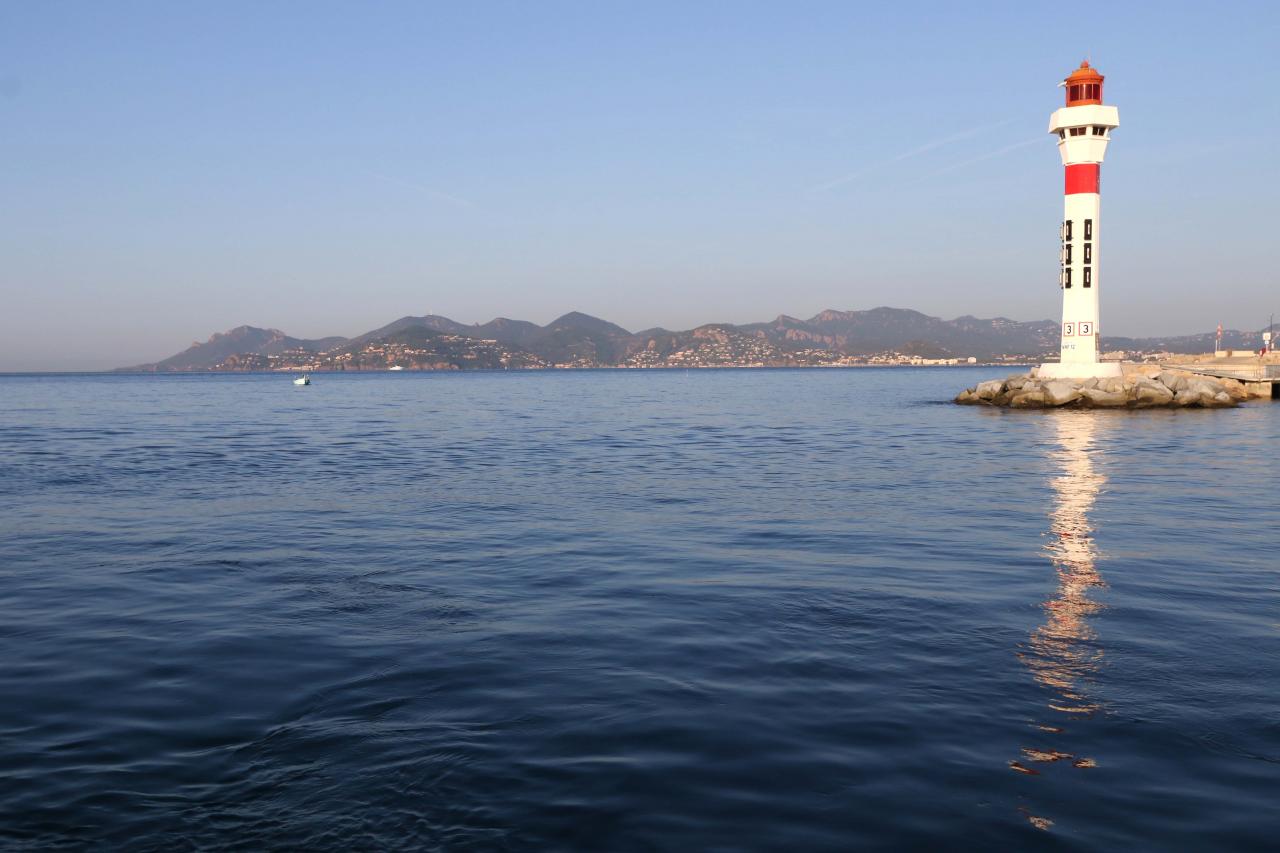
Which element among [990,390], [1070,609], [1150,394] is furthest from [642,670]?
[990,390]

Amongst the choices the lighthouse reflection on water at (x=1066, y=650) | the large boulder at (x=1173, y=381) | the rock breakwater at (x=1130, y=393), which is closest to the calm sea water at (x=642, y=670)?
the lighthouse reflection on water at (x=1066, y=650)

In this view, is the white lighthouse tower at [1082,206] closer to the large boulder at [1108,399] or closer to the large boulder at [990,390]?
the large boulder at [1108,399]

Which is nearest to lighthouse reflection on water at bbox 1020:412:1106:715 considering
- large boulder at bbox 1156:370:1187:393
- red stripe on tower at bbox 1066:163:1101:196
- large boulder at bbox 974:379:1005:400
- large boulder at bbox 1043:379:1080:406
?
large boulder at bbox 1043:379:1080:406

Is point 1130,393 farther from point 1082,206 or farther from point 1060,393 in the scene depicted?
point 1082,206

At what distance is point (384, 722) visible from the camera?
7305 millimetres

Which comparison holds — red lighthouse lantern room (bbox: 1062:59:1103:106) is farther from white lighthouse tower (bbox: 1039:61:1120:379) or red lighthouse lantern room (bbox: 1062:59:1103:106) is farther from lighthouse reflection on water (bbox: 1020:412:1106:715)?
lighthouse reflection on water (bbox: 1020:412:1106:715)

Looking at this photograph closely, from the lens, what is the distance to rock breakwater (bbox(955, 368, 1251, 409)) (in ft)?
184

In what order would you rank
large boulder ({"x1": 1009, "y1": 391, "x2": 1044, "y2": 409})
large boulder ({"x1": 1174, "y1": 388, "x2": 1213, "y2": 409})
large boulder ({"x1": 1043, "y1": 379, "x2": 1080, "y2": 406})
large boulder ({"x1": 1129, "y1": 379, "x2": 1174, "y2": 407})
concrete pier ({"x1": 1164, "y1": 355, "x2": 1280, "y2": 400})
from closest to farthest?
large boulder ({"x1": 1174, "y1": 388, "x2": 1213, "y2": 409}), large boulder ({"x1": 1129, "y1": 379, "x2": 1174, "y2": 407}), large boulder ({"x1": 1043, "y1": 379, "x2": 1080, "y2": 406}), large boulder ({"x1": 1009, "y1": 391, "x2": 1044, "y2": 409}), concrete pier ({"x1": 1164, "y1": 355, "x2": 1280, "y2": 400})

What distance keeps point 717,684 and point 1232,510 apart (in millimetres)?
16075

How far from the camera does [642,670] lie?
8.80 metres

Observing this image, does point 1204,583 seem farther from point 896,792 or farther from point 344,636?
point 344,636

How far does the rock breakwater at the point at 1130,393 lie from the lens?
184 ft

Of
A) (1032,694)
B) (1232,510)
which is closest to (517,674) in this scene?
(1032,694)

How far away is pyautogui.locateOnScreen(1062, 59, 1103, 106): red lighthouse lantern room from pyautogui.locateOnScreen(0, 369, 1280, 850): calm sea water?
46.3 metres
